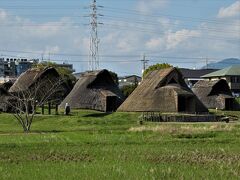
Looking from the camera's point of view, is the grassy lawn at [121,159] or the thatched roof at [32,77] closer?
the grassy lawn at [121,159]

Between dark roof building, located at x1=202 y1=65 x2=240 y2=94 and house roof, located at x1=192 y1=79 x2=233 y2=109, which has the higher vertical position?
dark roof building, located at x1=202 y1=65 x2=240 y2=94

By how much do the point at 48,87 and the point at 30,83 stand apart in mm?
3133


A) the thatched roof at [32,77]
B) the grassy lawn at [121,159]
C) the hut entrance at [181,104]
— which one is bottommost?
the grassy lawn at [121,159]

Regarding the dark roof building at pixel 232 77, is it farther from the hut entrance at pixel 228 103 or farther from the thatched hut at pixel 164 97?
the thatched hut at pixel 164 97

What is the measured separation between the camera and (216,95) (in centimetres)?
7544

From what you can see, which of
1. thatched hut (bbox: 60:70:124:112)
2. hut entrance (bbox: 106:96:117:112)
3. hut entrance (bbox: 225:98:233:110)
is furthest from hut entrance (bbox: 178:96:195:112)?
hut entrance (bbox: 225:98:233:110)

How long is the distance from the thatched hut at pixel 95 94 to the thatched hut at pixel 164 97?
4.78 meters

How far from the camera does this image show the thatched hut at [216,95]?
2913 inches

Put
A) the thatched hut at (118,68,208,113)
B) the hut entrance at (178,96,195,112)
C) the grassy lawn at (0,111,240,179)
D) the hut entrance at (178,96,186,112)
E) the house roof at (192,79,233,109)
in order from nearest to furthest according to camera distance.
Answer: the grassy lawn at (0,111,240,179), the thatched hut at (118,68,208,113), the hut entrance at (178,96,186,112), the hut entrance at (178,96,195,112), the house roof at (192,79,233,109)

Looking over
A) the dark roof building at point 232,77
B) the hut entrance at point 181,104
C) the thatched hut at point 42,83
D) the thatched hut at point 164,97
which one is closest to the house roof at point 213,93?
the thatched hut at point 164,97

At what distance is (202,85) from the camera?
255 feet

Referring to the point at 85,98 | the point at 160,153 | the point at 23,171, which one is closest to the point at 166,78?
the point at 85,98

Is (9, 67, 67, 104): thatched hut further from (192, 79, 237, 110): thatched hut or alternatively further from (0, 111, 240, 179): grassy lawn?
(0, 111, 240, 179): grassy lawn

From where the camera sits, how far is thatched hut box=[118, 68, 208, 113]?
59.1 metres
